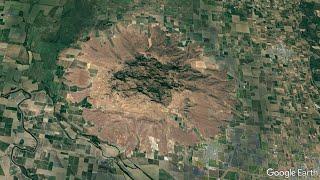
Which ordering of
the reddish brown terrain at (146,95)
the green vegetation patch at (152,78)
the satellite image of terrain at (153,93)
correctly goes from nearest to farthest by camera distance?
the satellite image of terrain at (153,93)
the reddish brown terrain at (146,95)
the green vegetation patch at (152,78)

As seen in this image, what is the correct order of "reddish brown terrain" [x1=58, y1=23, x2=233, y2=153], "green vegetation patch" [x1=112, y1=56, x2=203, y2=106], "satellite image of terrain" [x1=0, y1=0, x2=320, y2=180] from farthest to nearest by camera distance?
"green vegetation patch" [x1=112, y1=56, x2=203, y2=106] < "reddish brown terrain" [x1=58, y1=23, x2=233, y2=153] < "satellite image of terrain" [x1=0, y1=0, x2=320, y2=180]

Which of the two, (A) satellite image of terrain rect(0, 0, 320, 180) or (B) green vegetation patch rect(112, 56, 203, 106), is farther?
(B) green vegetation patch rect(112, 56, 203, 106)

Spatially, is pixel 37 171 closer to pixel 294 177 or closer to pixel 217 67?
pixel 217 67

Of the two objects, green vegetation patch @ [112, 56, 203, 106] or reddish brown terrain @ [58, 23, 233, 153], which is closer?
reddish brown terrain @ [58, 23, 233, 153]

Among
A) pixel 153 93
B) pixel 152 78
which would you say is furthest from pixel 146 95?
pixel 152 78

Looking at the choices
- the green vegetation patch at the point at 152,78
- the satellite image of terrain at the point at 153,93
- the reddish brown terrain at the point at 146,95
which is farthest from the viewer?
the green vegetation patch at the point at 152,78

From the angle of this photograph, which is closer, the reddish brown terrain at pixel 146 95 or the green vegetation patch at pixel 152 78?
the reddish brown terrain at pixel 146 95

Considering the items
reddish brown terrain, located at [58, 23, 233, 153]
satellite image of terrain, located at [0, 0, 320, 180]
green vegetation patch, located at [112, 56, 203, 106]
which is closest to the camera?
satellite image of terrain, located at [0, 0, 320, 180]
